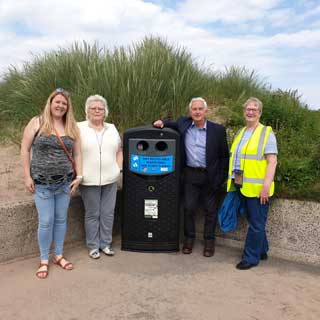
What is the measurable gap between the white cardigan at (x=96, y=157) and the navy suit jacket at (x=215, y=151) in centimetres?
75

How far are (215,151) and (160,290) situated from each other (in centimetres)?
143

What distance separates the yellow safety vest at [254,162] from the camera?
3.44 meters

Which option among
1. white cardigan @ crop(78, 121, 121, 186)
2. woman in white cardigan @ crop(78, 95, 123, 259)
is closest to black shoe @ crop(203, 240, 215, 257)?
woman in white cardigan @ crop(78, 95, 123, 259)

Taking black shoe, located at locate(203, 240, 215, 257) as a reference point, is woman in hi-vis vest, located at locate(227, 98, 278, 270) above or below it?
above

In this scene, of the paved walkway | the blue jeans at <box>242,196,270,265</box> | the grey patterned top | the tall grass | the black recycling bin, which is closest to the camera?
the paved walkway

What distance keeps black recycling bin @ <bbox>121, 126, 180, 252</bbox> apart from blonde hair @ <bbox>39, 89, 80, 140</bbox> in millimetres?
653

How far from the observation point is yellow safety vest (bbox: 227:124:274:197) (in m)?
3.44

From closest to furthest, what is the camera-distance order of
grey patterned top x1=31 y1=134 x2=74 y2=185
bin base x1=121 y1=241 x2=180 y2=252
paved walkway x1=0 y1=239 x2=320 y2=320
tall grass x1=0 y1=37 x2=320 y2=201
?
paved walkway x1=0 y1=239 x2=320 y2=320
grey patterned top x1=31 y1=134 x2=74 y2=185
bin base x1=121 y1=241 x2=180 y2=252
tall grass x1=0 y1=37 x2=320 y2=201

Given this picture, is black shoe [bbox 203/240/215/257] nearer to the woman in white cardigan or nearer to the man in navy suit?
the man in navy suit

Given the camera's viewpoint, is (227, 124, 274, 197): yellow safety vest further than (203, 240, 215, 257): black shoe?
No

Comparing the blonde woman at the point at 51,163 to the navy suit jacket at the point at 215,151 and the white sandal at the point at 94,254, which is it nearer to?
the white sandal at the point at 94,254

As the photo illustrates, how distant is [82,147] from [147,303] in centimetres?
152

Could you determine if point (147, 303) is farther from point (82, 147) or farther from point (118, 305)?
point (82, 147)

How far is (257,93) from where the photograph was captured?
29.3 ft
